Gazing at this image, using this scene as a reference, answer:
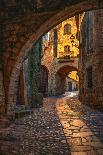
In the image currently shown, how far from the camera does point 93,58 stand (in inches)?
572

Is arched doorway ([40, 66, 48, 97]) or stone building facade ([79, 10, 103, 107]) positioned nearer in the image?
stone building facade ([79, 10, 103, 107])

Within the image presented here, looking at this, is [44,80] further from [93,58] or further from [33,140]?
[33,140]

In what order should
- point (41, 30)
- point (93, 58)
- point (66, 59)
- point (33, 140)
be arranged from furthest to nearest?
point (66, 59) < point (93, 58) < point (41, 30) < point (33, 140)

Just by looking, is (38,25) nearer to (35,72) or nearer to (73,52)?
(35,72)

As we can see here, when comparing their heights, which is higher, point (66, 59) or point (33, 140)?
point (66, 59)

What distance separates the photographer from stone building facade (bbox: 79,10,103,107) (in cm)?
1330

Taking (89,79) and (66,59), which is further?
(66,59)

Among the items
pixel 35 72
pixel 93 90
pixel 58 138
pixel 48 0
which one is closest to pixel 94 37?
pixel 93 90

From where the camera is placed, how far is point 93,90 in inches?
569

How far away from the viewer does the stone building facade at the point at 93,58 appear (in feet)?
43.6

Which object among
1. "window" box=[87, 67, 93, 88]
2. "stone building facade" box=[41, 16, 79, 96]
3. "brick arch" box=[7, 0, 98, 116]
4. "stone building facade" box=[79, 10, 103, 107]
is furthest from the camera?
"stone building facade" box=[41, 16, 79, 96]

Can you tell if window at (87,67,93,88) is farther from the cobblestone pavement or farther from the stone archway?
the stone archway

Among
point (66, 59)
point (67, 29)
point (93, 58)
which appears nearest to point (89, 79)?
point (93, 58)

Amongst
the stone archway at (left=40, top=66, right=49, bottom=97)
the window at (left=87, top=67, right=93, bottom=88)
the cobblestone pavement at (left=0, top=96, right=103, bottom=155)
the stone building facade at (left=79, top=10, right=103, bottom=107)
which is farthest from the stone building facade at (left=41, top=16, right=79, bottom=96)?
the cobblestone pavement at (left=0, top=96, right=103, bottom=155)
